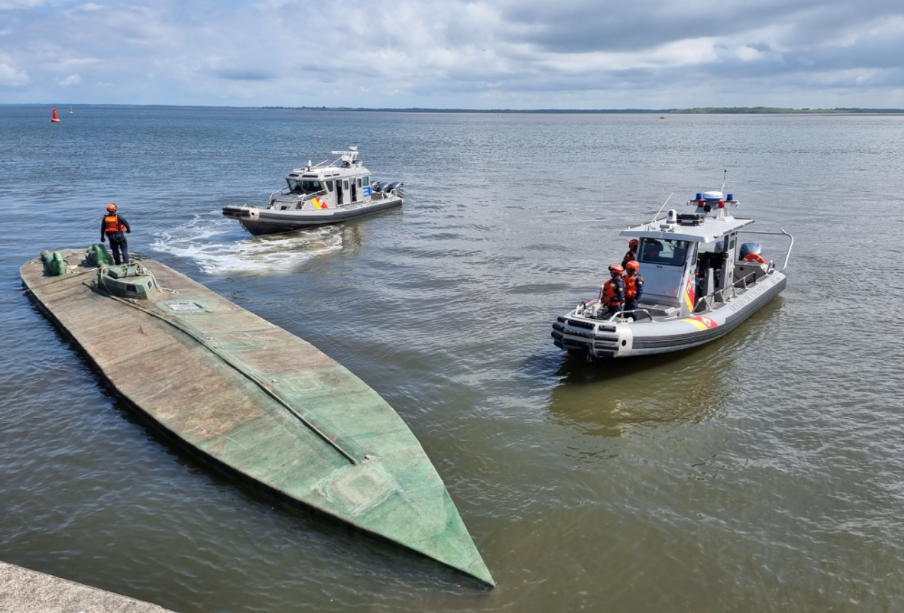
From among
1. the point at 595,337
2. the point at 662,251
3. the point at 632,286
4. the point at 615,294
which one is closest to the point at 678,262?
the point at 662,251

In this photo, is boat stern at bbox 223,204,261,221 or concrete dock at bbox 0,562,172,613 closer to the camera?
concrete dock at bbox 0,562,172,613

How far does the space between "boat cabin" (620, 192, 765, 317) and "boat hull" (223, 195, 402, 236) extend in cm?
1862

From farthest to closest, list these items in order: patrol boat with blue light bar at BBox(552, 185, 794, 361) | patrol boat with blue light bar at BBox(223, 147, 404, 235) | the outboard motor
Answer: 1. patrol boat with blue light bar at BBox(223, 147, 404, 235)
2. the outboard motor
3. patrol boat with blue light bar at BBox(552, 185, 794, 361)

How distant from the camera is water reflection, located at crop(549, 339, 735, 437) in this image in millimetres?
13062

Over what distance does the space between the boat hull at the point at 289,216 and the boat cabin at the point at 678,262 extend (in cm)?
1862

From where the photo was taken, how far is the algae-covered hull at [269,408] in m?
9.01

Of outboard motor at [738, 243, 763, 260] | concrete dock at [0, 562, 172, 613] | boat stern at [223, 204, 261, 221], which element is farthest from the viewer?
boat stern at [223, 204, 261, 221]

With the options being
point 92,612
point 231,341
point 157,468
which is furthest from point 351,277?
point 92,612

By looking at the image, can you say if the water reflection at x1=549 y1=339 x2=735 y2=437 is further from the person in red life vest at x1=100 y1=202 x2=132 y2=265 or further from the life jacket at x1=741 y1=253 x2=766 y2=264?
the person in red life vest at x1=100 y1=202 x2=132 y2=265

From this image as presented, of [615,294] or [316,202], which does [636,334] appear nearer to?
[615,294]

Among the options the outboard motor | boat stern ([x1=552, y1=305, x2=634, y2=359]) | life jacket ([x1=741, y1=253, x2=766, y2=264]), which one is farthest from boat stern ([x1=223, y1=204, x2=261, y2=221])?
life jacket ([x1=741, y1=253, x2=766, y2=264])

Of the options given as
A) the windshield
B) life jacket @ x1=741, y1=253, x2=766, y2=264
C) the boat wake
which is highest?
the windshield

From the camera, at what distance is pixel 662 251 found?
635 inches

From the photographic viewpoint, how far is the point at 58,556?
8.85m
